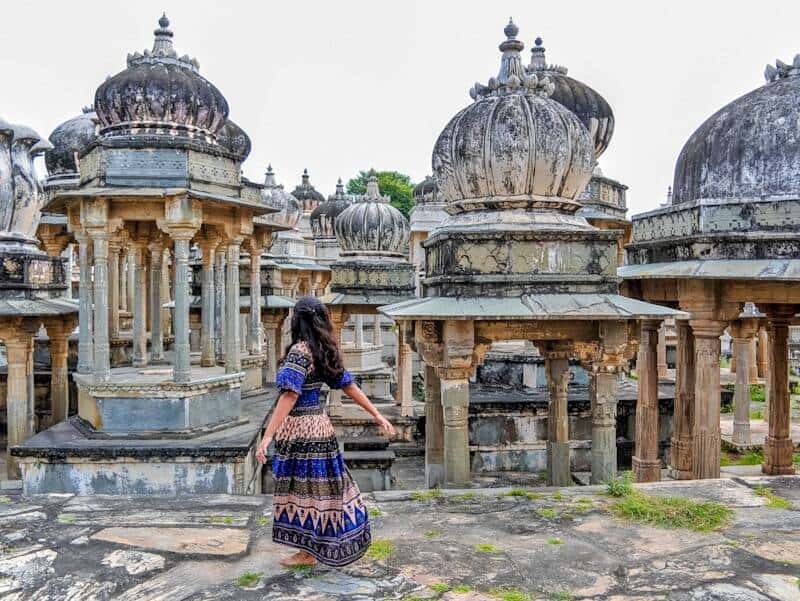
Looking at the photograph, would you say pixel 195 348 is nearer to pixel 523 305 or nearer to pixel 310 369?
pixel 523 305

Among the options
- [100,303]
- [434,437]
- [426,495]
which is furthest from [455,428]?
[100,303]

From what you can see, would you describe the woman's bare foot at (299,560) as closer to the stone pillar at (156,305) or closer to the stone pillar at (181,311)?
the stone pillar at (181,311)

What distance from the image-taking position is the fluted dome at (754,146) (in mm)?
8000

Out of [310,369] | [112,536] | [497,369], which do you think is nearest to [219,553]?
[112,536]

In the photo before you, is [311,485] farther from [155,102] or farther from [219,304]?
[219,304]

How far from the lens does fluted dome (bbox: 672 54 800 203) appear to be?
26.2ft

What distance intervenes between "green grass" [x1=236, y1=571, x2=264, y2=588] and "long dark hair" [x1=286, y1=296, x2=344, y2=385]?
1.22 metres

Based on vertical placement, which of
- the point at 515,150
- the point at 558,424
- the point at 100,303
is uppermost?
the point at 515,150

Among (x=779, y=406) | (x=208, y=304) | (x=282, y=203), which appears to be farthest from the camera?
(x=282, y=203)

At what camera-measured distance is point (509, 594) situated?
13.5ft

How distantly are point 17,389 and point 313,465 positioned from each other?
886 cm

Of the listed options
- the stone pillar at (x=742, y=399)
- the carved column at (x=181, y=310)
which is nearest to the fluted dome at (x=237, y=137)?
the carved column at (x=181, y=310)

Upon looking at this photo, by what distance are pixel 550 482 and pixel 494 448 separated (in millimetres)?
4665

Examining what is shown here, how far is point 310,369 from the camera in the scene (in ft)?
14.2
